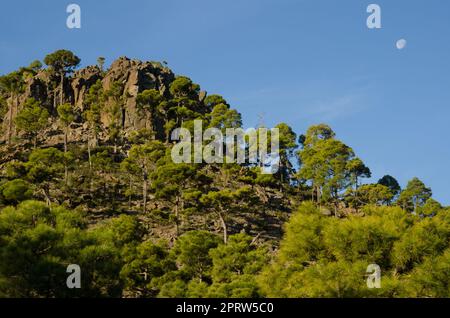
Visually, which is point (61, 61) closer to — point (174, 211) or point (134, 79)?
point (134, 79)

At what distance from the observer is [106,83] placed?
86.9 meters

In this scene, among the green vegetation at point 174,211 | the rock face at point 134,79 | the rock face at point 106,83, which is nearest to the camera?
the green vegetation at point 174,211

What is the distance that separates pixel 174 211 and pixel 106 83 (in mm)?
36948

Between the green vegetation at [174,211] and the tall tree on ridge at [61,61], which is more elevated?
the tall tree on ridge at [61,61]

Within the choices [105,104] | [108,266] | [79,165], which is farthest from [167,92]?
[108,266]

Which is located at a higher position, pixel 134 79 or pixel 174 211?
pixel 134 79

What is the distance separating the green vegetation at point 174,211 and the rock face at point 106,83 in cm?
28

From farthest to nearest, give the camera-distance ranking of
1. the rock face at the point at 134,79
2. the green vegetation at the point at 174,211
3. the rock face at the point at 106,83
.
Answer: the rock face at the point at 106,83, the rock face at the point at 134,79, the green vegetation at the point at 174,211

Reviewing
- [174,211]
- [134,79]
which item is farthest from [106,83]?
[174,211]

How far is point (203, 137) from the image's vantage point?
70.6 meters

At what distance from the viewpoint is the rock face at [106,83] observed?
83.0 metres

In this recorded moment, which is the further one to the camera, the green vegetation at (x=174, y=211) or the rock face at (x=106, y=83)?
the rock face at (x=106, y=83)

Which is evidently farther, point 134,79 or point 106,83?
point 106,83
